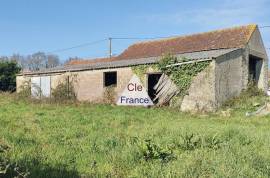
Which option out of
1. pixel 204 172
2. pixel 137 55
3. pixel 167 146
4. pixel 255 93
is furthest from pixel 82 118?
pixel 137 55

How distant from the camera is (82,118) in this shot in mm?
15000

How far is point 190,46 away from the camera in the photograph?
86.1ft

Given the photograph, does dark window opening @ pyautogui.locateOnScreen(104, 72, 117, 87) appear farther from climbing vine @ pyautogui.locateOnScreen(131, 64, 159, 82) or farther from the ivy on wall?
the ivy on wall

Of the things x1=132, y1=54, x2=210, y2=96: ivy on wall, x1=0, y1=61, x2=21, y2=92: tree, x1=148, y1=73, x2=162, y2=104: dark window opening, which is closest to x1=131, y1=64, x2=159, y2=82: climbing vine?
x1=132, y1=54, x2=210, y2=96: ivy on wall

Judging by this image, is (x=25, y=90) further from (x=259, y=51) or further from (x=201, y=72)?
(x=259, y=51)

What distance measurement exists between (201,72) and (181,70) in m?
1.25

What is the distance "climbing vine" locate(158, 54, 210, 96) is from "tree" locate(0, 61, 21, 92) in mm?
20454

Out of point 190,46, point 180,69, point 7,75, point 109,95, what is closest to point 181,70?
point 180,69

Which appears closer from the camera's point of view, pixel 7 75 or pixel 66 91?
pixel 66 91

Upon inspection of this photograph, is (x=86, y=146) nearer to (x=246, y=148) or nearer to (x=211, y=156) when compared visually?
(x=211, y=156)

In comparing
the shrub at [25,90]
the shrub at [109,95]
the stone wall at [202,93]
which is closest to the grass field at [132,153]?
the stone wall at [202,93]

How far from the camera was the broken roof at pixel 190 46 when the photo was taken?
76.4ft

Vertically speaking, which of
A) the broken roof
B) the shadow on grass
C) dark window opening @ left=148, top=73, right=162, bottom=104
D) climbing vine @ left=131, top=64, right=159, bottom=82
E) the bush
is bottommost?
the shadow on grass

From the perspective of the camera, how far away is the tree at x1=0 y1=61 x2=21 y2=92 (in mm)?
36844
